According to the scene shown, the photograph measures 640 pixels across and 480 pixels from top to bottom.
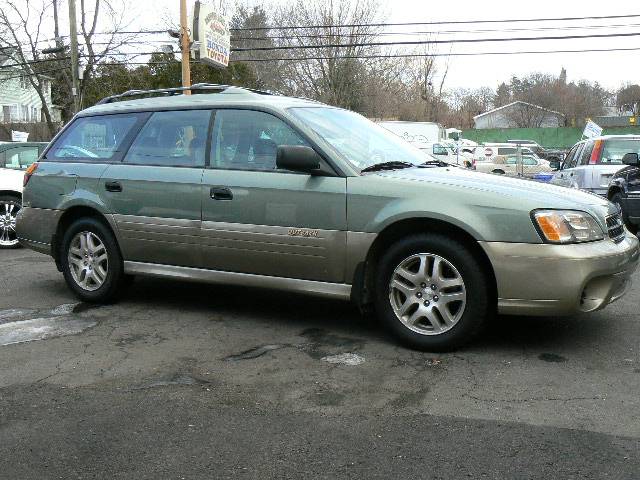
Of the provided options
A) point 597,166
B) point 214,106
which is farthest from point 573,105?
point 214,106

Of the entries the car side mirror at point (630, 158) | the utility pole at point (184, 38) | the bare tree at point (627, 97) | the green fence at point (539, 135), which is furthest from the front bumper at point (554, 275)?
the bare tree at point (627, 97)

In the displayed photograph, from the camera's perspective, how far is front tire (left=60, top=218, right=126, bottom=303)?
5734 millimetres

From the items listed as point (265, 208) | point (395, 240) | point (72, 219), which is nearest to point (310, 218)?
point (265, 208)

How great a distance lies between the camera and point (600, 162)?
11.8 m

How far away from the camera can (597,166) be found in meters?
11.7

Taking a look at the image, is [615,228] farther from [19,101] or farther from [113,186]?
[19,101]

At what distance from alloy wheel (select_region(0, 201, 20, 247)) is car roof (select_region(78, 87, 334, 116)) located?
4.22 metres

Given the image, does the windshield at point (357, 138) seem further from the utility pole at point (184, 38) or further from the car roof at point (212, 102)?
the utility pole at point (184, 38)

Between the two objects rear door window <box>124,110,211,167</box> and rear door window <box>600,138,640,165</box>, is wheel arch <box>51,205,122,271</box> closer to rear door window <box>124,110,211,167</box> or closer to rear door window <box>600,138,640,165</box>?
rear door window <box>124,110,211,167</box>

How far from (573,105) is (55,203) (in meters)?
82.0

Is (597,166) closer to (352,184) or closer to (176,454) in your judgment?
(352,184)

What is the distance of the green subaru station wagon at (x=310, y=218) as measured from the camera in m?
4.23

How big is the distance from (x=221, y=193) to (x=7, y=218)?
5687 mm

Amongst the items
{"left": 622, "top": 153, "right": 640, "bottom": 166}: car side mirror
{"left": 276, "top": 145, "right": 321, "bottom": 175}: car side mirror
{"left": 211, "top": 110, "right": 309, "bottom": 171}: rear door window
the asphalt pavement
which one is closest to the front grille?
the asphalt pavement
